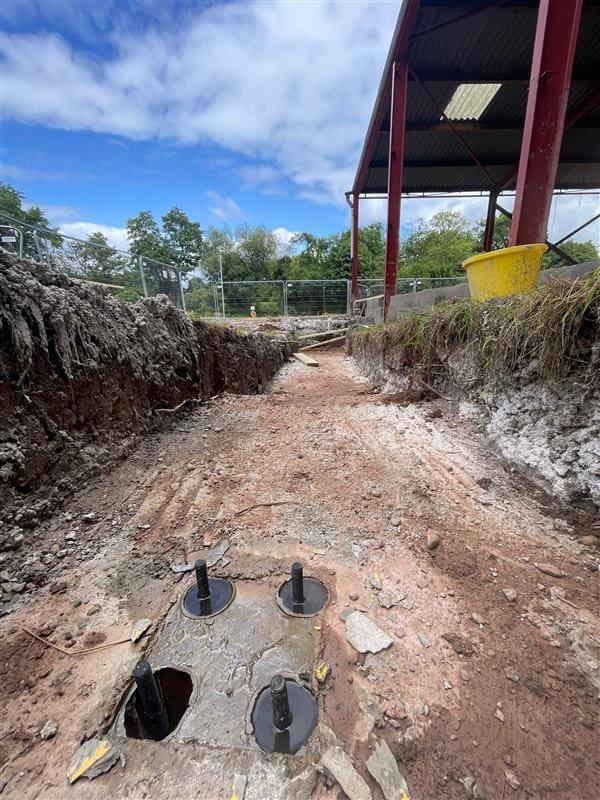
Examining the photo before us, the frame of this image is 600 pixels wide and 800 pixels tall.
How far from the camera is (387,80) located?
6328mm

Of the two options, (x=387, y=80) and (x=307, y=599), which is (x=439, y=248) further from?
(x=307, y=599)

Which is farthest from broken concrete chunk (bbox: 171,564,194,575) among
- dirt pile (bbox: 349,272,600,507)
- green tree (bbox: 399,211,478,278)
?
green tree (bbox: 399,211,478,278)

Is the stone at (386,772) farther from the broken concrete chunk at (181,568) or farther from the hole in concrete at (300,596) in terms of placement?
the broken concrete chunk at (181,568)

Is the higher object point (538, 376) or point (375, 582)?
point (538, 376)

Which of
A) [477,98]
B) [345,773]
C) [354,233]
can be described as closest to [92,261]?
[345,773]

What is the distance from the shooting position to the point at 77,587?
5.21ft

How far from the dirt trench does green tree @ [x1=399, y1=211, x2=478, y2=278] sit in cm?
2484

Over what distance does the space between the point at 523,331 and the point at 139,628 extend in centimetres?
279

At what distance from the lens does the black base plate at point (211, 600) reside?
1.45 m

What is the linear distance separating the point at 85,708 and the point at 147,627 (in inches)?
11.9

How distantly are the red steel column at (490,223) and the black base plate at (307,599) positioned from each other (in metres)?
11.0

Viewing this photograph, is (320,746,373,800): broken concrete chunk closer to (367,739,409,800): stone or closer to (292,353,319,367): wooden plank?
(367,739,409,800): stone

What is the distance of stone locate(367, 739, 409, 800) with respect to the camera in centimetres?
90

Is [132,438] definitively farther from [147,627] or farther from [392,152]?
[392,152]
